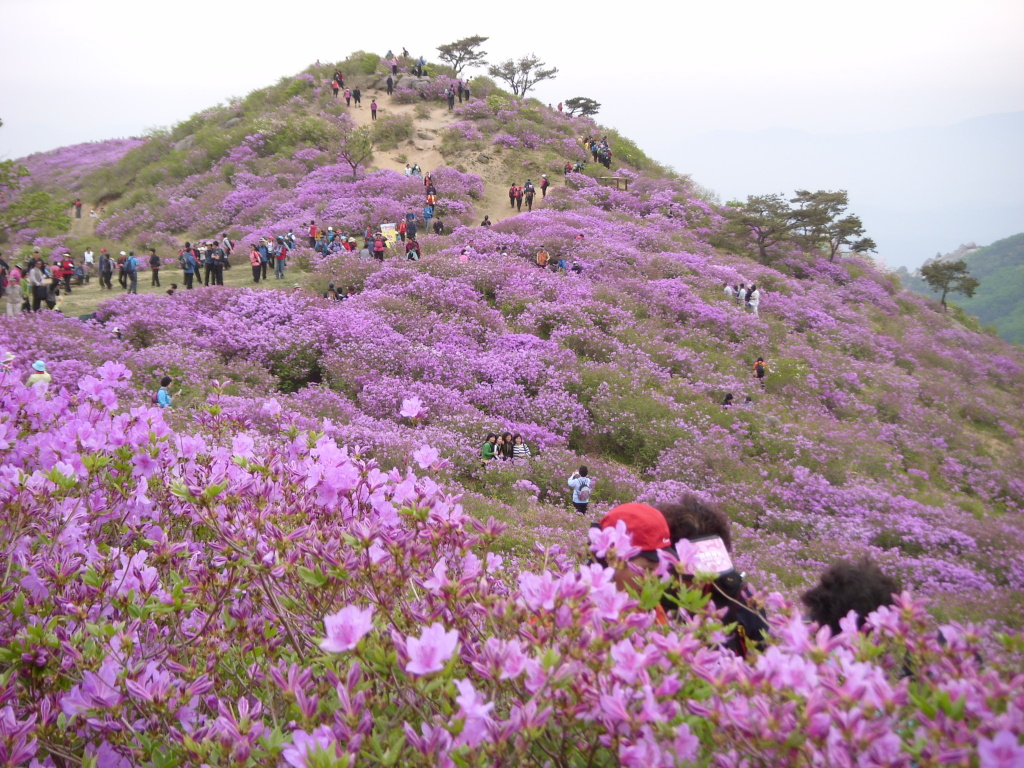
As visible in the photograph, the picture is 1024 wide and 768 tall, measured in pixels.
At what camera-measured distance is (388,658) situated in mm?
1638

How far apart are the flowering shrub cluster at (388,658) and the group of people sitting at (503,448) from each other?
8.18 m

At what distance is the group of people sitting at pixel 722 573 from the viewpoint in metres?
2.72

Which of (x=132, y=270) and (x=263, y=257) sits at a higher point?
(x=263, y=257)

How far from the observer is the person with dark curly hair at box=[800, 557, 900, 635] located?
2955mm

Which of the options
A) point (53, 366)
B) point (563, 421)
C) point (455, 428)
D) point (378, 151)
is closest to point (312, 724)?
point (455, 428)

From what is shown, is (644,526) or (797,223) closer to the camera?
(644,526)

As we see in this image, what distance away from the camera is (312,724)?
164cm

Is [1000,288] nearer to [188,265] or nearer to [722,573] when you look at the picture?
[188,265]

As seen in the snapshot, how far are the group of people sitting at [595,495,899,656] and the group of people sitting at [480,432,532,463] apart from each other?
7.49m

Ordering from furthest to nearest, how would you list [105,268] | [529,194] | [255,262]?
[529,194], [255,262], [105,268]

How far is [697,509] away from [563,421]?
31.2 ft

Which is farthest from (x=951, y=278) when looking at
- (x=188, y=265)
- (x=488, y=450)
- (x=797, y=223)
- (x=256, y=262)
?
(x=188, y=265)

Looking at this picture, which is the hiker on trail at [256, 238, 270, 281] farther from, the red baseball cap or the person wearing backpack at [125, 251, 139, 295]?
the red baseball cap

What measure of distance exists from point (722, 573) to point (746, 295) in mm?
20248
